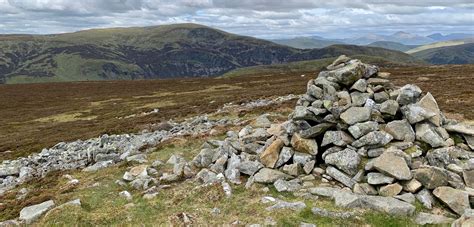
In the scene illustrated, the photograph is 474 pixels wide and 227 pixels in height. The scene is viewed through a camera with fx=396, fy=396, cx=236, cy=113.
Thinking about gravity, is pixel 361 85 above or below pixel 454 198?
above

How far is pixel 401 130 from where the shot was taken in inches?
814

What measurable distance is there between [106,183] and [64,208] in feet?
16.7

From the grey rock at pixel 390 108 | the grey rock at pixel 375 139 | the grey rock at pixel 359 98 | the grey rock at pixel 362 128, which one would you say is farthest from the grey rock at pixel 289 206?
the grey rock at pixel 390 108

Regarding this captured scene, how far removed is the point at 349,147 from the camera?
66.6 feet

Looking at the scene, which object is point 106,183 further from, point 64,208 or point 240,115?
point 240,115

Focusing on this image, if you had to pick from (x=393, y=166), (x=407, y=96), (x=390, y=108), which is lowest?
(x=393, y=166)

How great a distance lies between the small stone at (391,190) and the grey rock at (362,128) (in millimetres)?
3562

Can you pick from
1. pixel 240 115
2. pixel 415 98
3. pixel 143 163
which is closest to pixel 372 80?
pixel 415 98

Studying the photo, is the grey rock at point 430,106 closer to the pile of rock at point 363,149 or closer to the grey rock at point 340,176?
the pile of rock at point 363,149

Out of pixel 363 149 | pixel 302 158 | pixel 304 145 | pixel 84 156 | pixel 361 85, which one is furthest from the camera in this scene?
pixel 84 156

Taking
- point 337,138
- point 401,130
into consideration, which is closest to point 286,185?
point 337,138

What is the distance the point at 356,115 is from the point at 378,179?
163 inches

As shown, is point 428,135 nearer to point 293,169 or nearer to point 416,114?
point 416,114

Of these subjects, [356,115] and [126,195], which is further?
[356,115]
